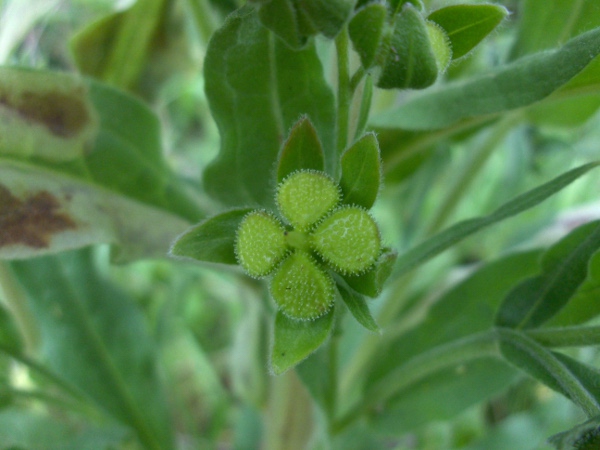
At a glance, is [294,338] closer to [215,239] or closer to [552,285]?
[215,239]

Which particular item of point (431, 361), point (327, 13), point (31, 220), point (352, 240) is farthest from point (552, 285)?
point (31, 220)

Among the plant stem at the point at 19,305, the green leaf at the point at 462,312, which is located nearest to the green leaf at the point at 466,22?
the green leaf at the point at 462,312

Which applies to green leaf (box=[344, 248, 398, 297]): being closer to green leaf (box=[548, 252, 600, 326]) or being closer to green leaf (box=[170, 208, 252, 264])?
green leaf (box=[170, 208, 252, 264])

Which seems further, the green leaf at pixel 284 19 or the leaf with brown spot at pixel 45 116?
the leaf with brown spot at pixel 45 116

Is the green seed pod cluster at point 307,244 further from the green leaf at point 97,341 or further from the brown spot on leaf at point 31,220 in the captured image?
the green leaf at point 97,341

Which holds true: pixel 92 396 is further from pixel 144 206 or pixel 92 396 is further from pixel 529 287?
pixel 529 287

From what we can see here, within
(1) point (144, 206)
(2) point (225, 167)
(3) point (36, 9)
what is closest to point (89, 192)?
(1) point (144, 206)
